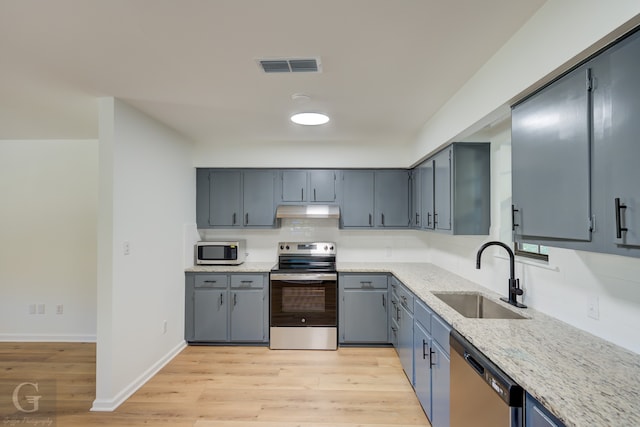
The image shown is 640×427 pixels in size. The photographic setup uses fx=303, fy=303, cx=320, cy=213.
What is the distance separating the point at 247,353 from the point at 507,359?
2.93 meters

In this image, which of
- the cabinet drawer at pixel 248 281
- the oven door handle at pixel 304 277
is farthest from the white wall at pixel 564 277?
the cabinet drawer at pixel 248 281

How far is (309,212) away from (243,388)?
6.77 feet

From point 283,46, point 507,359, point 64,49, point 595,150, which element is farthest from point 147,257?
point 595,150

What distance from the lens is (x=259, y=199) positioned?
13.3 ft

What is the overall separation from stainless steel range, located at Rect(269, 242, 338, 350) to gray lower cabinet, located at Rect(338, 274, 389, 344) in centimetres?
10

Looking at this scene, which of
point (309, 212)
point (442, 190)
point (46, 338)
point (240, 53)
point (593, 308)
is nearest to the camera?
Result: point (593, 308)

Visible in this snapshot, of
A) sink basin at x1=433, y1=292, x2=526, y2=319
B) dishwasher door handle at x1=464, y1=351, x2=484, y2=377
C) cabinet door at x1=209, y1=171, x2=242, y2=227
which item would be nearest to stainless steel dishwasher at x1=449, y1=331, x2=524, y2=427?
dishwasher door handle at x1=464, y1=351, x2=484, y2=377

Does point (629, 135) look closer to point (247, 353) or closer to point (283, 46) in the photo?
point (283, 46)

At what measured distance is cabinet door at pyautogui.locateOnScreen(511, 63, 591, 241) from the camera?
1248 millimetres

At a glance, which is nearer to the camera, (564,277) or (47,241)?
(564,277)

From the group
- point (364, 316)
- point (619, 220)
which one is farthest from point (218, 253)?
point (619, 220)

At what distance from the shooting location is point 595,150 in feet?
3.88

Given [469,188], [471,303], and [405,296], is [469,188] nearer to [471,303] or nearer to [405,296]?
[471,303]

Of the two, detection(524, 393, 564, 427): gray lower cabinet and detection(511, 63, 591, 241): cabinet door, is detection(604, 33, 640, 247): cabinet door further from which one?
detection(524, 393, 564, 427): gray lower cabinet
